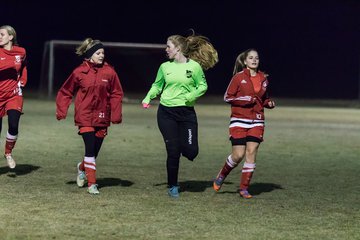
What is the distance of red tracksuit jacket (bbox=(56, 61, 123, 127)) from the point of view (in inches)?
352

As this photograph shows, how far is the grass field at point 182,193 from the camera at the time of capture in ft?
22.7

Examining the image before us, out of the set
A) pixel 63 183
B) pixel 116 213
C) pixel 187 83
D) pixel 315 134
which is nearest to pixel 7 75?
pixel 63 183

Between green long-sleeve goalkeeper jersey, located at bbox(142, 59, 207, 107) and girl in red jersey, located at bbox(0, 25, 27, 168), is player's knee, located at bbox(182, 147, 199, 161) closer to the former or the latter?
green long-sleeve goalkeeper jersey, located at bbox(142, 59, 207, 107)

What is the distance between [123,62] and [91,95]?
25.1 metres

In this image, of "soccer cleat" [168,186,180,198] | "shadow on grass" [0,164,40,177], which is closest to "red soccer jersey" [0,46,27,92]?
"shadow on grass" [0,164,40,177]

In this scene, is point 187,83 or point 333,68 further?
point 333,68

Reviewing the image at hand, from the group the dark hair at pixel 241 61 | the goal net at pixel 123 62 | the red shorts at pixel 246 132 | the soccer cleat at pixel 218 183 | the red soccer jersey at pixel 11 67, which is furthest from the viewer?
the goal net at pixel 123 62

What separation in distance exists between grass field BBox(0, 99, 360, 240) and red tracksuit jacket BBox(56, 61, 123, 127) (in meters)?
0.85

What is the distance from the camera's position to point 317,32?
137 feet

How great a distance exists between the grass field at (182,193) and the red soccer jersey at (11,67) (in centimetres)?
117

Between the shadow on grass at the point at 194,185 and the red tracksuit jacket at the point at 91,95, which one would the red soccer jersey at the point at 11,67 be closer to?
the red tracksuit jacket at the point at 91,95

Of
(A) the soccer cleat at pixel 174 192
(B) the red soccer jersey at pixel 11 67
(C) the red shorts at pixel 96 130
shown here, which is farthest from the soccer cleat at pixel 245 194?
(B) the red soccer jersey at pixel 11 67

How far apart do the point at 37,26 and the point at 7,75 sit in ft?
111

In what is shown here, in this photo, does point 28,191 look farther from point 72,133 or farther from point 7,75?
point 72,133
